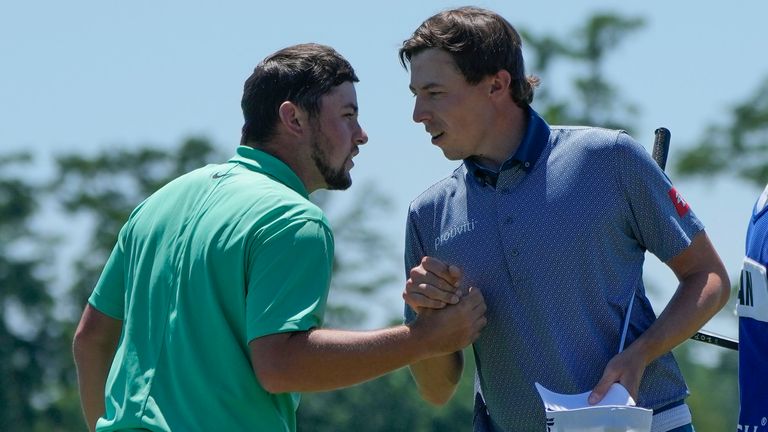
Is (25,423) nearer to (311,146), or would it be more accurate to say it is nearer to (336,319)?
(336,319)

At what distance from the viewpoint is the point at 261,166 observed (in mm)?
4910

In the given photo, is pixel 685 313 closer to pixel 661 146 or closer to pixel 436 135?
pixel 661 146

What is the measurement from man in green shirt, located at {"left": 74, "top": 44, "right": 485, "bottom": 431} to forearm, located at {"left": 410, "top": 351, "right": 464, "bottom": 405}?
1.35 ft

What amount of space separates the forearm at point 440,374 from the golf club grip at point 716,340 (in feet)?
2.84

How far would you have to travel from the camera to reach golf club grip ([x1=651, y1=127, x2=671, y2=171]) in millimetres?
5367

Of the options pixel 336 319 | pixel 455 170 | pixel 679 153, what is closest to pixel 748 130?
pixel 679 153

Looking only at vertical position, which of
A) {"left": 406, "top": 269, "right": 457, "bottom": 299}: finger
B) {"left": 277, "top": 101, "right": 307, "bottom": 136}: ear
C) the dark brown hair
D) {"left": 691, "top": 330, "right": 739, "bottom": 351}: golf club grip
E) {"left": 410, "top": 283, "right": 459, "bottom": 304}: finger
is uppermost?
the dark brown hair

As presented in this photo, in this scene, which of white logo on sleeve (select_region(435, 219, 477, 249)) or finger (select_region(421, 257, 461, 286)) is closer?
finger (select_region(421, 257, 461, 286))

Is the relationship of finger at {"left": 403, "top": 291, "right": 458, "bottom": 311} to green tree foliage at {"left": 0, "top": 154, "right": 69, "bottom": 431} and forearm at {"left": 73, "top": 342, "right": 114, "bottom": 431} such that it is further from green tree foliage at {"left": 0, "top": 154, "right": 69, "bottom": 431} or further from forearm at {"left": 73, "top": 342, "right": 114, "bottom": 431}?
green tree foliage at {"left": 0, "top": 154, "right": 69, "bottom": 431}

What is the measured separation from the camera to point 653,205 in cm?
491

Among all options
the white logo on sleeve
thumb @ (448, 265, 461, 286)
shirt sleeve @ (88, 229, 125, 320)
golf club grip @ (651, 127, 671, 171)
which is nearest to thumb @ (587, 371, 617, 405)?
thumb @ (448, 265, 461, 286)

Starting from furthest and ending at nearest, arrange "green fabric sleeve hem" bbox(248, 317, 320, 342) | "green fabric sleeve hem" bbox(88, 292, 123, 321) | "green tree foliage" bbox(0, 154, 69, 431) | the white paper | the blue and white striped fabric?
1. "green tree foliage" bbox(0, 154, 69, 431)
2. the blue and white striped fabric
3. "green fabric sleeve hem" bbox(88, 292, 123, 321)
4. the white paper
5. "green fabric sleeve hem" bbox(248, 317, 320, 342)

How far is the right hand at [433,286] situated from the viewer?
4828mm

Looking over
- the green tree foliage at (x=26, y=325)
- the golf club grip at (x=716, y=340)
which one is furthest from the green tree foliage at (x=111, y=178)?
the golf club grip at (x=716, y=340)
